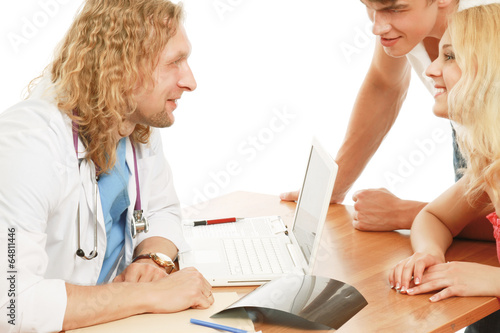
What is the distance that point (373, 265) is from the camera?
5.46 feet

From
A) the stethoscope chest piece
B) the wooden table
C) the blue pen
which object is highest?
the stethoscope chest piece

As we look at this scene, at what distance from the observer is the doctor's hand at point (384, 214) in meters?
1.89

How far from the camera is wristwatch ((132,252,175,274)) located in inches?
63.3

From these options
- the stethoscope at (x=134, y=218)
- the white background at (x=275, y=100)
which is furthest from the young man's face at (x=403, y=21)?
the white background at (x=275, y=100)

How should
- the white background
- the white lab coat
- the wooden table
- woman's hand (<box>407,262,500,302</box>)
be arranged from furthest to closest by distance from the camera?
the white background < woman's hand (<box>407,262,500,302</box>) < the wooden table < the white lab coat

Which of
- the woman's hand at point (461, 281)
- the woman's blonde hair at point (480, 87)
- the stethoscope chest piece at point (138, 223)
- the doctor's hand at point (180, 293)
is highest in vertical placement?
the woman's blonde hair at point (480, 87)

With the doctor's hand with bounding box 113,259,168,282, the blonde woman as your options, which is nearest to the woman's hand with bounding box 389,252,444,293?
the blonde woman

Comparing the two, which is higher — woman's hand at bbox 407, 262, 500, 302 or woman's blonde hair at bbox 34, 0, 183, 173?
woman's blonde hair at bbox 34, 0, 183, 173

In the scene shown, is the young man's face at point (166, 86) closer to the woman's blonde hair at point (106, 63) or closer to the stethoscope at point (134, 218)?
the woman's blonde hair at point (106, 63)

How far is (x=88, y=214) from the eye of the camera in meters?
1.53

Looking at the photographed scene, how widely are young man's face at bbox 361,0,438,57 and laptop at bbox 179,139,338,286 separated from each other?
39 cm

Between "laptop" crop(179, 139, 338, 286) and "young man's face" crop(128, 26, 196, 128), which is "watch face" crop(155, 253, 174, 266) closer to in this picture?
"laptop" crop(179, 139, 338, 286)

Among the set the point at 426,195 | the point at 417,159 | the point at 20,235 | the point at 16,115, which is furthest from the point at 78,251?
the point at 426,195

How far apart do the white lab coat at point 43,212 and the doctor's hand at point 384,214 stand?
0.54 meters
